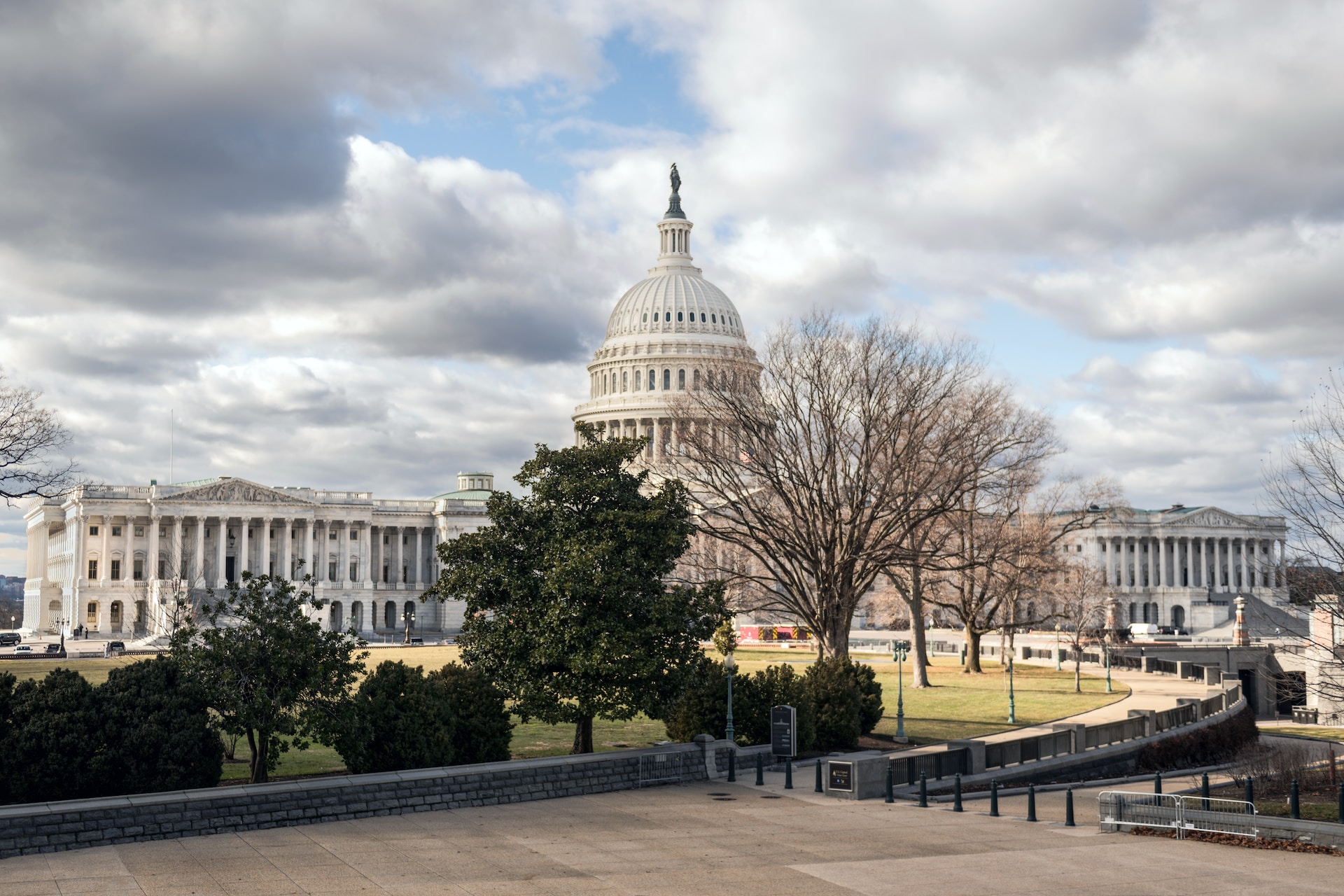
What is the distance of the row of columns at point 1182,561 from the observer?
6752 inches

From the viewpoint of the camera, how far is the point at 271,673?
2472 centimetres

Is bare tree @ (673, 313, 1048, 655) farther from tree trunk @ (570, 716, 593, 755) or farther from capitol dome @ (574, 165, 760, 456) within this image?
capitol dome @ (574, 165, 760, 456)

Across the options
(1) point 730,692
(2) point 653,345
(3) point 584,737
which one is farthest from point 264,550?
(3) point 584,737

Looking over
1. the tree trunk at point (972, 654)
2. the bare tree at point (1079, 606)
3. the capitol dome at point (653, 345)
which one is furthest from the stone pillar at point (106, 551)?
the tree trunk at point (972, 654)

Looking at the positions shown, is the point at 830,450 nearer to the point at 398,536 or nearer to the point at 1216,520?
the point at 398,536

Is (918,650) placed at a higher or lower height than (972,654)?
higher

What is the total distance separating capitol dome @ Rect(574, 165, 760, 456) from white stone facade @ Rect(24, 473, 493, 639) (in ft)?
73.0

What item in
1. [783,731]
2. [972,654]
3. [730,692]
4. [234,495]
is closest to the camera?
[783,731]

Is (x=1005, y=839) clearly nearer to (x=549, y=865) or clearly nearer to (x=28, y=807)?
(x=549, y=865)

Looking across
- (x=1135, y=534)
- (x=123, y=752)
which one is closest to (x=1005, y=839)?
(x=123, y=752)

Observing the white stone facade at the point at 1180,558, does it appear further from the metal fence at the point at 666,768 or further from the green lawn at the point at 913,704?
the metal fence at the point at 666,768

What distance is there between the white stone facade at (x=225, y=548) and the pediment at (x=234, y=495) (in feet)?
0.38

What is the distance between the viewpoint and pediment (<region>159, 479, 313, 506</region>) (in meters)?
138

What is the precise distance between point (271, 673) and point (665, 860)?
9.34 meters
